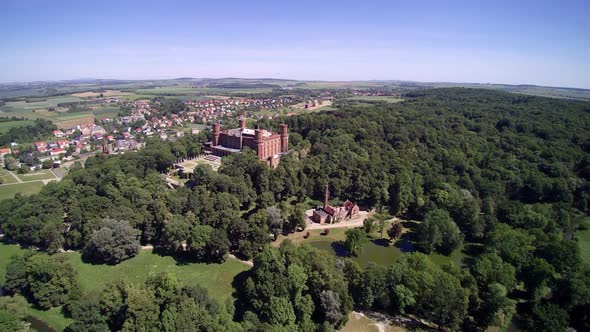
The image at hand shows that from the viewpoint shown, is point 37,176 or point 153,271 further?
point 37,176

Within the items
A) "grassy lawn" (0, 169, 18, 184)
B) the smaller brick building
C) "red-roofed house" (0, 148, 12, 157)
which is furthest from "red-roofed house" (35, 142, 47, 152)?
the smaller brick building

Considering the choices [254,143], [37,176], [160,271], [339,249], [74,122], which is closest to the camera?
[160,271]

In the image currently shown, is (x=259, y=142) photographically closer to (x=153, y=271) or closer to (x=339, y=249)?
(x=339, y=249)

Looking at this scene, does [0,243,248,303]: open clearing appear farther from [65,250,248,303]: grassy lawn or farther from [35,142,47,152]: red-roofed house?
[35,142,47,152]: red-roofed house

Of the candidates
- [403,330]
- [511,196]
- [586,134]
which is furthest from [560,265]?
[586,134]

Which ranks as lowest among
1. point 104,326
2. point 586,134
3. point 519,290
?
point 519,290

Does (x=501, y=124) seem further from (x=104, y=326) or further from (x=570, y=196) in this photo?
(x=104, y=326)

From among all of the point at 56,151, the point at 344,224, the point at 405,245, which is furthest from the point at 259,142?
the point at 56,151
